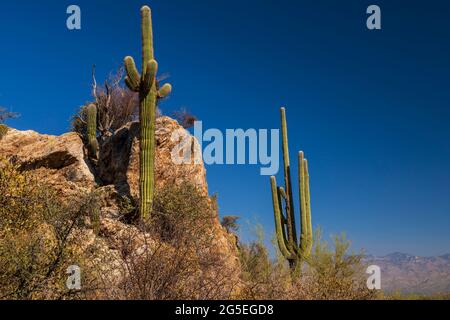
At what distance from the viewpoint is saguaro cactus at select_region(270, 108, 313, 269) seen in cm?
1430

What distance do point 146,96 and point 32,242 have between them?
26.4 feet

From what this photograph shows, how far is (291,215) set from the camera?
1554 cm

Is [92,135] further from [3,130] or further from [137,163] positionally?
[3,130]

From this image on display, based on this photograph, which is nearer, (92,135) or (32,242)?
(32,242)

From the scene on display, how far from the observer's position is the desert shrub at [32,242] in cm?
650

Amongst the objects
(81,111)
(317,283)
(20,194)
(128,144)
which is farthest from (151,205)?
(81,111)

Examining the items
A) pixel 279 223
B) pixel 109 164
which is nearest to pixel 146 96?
pixel 109 164

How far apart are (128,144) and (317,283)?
1011 centimetres

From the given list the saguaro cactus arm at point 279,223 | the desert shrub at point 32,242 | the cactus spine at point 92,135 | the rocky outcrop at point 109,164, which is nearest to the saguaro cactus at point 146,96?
the rocky outcrop at point 109,164

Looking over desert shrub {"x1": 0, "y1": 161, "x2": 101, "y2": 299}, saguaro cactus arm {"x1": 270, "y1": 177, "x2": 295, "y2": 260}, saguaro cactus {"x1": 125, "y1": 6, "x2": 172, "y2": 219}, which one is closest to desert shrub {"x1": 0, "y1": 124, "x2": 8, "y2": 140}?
saguaro cactus {"x1": 125, "y1": 6, "x2": 172, "y2": 219}

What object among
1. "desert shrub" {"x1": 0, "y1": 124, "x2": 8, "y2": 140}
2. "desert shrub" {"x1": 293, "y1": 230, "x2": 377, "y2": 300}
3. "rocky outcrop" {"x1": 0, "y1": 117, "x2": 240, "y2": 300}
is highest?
"desert shrub" {"x1": 0, "y1": 124, "x2": 8, "y2": 140}

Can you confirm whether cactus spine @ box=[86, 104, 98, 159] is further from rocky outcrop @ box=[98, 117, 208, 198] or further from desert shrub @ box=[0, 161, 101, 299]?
desert shrub @ box=[0, 161, 101, 299]

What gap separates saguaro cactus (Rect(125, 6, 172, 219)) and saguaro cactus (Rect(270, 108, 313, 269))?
4299mm
